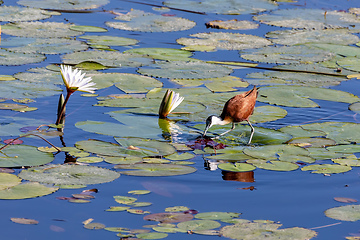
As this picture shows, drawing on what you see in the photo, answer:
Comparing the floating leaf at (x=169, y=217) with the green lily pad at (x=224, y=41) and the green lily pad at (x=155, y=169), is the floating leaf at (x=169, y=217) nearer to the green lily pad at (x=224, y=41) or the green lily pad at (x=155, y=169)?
the green lily pad at (x=155, y=169)

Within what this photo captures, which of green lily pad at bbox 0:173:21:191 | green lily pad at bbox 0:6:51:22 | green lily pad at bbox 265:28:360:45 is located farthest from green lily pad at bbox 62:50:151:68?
green lily pad at bbox 0:173:21:191

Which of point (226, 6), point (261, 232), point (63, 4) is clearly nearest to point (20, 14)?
point (63, 4)

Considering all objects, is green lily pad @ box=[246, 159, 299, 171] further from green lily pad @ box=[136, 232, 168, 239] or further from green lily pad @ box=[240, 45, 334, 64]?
green lily pad @ box=[240, 45, 334, 64]

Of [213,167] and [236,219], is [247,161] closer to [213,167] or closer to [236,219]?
[213,167]

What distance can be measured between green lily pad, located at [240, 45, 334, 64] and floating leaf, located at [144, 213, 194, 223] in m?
5.23

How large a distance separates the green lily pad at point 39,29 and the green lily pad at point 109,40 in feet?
1.08

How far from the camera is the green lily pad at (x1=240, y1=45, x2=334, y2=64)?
920 centimetres

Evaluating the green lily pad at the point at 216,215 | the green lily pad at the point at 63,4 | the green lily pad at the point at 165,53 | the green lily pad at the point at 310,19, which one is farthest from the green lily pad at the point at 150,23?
the green lily pad at the point at 216,215

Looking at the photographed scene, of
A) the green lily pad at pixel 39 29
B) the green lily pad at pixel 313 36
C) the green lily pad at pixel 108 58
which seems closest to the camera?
the green lily pad at pixel 108 58

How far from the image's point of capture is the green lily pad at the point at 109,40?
965 cm

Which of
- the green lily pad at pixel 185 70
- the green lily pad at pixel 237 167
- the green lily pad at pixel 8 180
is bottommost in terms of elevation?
the green lily pad at pixel 8 180

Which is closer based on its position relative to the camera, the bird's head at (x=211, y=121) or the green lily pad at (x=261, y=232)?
the green lily pad at (x=261, y=232)

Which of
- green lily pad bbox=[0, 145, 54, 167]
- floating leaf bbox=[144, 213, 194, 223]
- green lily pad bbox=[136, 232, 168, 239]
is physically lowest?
green lily pad bbox=[136, 232, 168, 239]

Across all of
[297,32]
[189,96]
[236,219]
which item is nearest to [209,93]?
[189,96]
